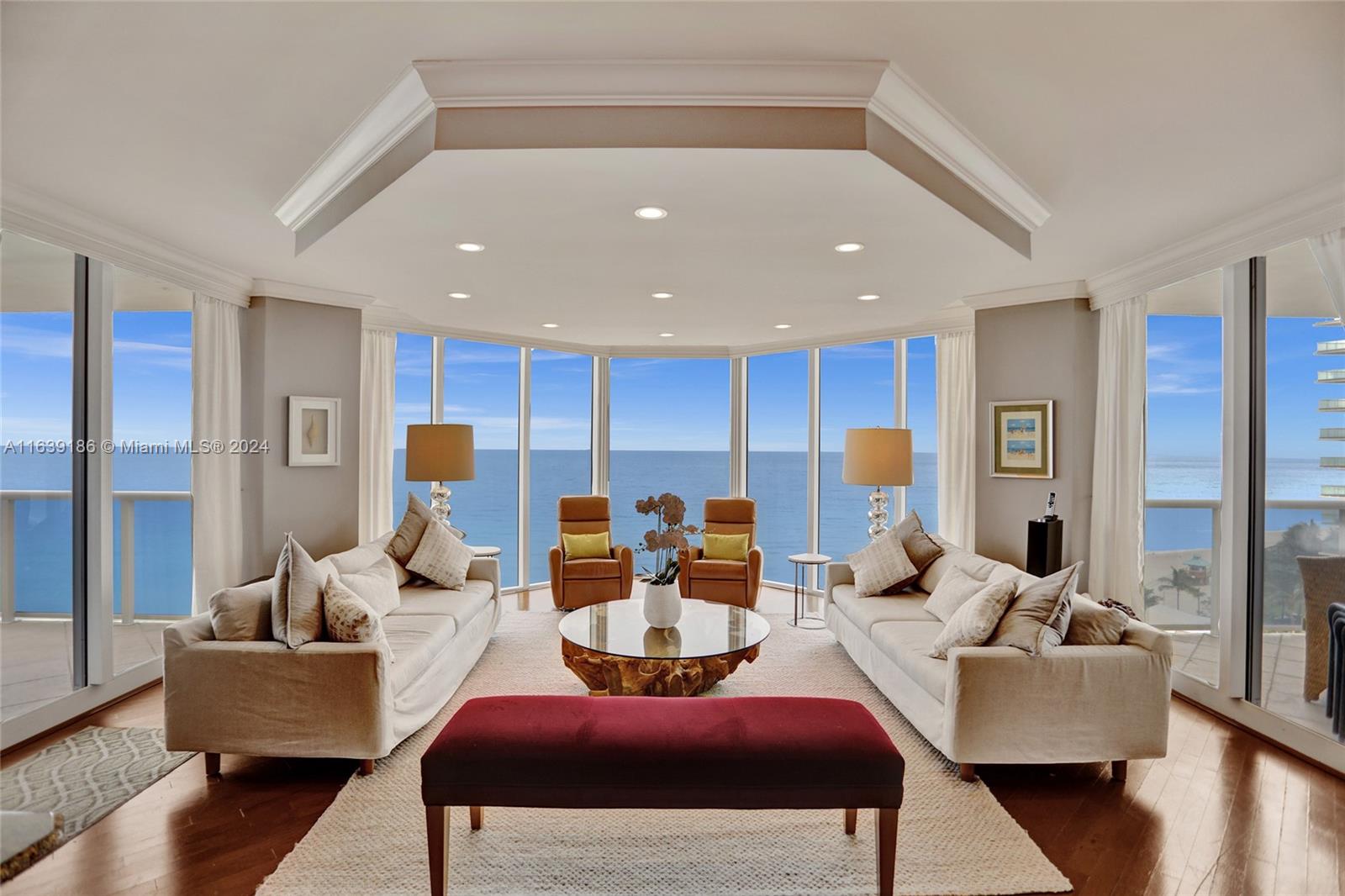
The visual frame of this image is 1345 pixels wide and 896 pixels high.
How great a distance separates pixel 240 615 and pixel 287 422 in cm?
234

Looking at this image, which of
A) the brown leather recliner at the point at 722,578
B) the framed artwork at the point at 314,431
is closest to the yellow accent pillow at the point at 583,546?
the brown leather recliner at the point at 722,578

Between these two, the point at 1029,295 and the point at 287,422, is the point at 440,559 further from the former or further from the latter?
the point at 1029,295

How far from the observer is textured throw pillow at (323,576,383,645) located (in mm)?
3000

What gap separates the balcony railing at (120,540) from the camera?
11.4 feet

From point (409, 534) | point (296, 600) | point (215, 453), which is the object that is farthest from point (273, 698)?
point (215, 453)

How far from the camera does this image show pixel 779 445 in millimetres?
7457

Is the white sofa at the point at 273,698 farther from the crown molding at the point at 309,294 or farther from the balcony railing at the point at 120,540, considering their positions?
the crown molding at the point at 309,294

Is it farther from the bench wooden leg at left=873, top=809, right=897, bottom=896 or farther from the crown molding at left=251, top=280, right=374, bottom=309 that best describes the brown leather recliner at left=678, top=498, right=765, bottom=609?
the bench wooden leg at left=873, top=809, right=897, bottom=896

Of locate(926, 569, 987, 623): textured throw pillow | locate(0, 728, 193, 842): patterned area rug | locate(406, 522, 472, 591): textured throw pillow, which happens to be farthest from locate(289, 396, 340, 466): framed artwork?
locate(926, 569, 987, 623): textured throw pillow

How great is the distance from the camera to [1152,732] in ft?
9.69

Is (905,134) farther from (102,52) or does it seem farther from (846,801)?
(102,52)

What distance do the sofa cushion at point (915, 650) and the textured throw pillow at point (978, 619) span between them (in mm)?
111

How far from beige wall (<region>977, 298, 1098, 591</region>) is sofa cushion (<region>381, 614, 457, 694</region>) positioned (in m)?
3.89

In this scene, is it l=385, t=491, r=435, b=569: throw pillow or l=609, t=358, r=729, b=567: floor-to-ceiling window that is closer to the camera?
l=385, t=491, r=435, b=569: throw pillow
